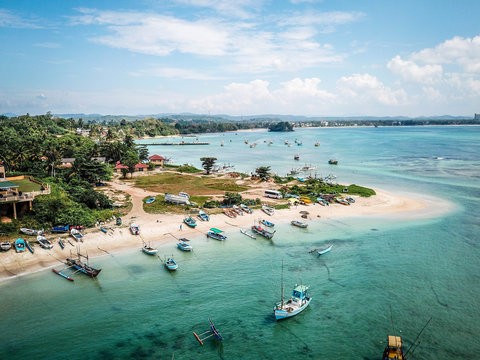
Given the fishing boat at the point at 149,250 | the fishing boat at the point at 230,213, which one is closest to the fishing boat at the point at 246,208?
the fishing boat at the point at 230,213

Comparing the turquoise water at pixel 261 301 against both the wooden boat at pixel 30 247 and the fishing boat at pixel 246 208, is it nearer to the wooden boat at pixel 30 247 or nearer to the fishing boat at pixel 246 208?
the wooden boat at pixel 30 247

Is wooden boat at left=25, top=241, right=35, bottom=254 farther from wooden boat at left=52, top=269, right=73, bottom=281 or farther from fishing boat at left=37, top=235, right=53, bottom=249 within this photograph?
wooden boat at left=52, top=269, right=73, bottom=281

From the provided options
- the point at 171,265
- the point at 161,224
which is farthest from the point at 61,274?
the point at 161,224

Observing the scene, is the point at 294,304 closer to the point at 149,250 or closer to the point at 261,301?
the point at 261,301

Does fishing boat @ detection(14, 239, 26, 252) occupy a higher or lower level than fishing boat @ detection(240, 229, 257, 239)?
higher

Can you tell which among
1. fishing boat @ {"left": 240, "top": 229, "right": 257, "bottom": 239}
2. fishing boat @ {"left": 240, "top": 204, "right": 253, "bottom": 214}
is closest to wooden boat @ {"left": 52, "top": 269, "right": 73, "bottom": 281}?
fishing boat @ {"left": 240, "top": 229, "right": 257, "bottom": 239}
